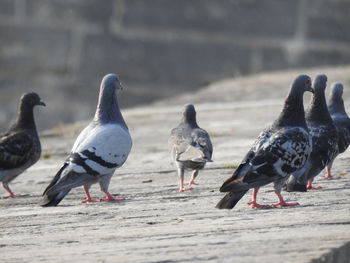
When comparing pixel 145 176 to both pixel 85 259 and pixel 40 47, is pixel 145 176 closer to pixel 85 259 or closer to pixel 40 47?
pixel 85 259

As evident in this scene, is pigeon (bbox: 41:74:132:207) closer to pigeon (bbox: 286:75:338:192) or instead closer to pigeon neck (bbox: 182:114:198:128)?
pigeon neck (bbox: 182:114:198:128)

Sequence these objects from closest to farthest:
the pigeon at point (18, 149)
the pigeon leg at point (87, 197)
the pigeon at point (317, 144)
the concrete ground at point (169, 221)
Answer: the concrete ground at point (169, 221) < the pigeon at point (317, 144) < the pigeon leg at point (87, 197) < the pigeon at point (18, 149)

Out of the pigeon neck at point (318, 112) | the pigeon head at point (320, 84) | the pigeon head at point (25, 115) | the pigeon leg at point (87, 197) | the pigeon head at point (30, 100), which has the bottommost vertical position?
the pigeon leg at point (87, 197)

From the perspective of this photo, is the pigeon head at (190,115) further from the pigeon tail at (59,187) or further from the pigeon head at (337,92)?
the pigeon tail at (59,187)

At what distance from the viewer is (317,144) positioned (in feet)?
22.9

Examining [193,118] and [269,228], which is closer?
[269,228]

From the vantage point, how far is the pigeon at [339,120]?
7535 mm

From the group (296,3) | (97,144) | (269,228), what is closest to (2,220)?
(97,144)

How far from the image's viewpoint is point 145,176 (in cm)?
852

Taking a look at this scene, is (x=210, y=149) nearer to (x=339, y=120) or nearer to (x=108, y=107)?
(x=108, y=107)

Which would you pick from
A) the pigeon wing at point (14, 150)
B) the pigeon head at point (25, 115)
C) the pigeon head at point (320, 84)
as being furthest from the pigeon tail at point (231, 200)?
the pigeon head at point (25, 115)

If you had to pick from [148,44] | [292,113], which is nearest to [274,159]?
[292,113]

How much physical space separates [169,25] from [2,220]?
10.7 m

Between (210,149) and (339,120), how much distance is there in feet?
3.43
